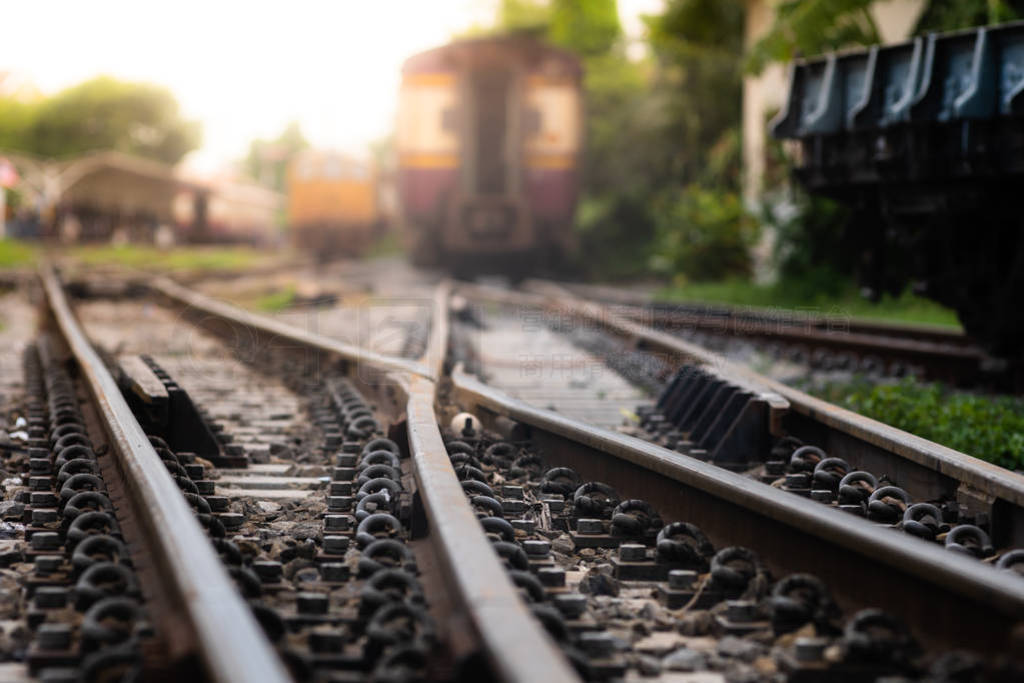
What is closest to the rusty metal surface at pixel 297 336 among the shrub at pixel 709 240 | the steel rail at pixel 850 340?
the steel rail at pixel 850 340

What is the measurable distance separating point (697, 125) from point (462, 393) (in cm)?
1816

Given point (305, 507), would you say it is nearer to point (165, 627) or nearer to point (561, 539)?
point (561, 539)

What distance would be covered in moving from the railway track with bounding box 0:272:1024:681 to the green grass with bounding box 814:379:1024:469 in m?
0.59

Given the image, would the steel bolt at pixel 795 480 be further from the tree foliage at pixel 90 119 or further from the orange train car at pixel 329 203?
the tree foliage at pixel 90 119

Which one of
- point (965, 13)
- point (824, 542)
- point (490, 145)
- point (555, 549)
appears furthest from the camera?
point (490, 145)

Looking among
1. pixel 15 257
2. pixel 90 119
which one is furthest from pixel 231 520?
pixel 90 119

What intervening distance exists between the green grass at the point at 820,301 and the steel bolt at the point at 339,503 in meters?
7.38

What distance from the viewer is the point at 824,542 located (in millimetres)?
2320

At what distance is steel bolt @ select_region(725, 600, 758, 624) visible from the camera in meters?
2.27

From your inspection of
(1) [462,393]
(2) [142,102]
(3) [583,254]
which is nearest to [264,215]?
(2) [142,102]

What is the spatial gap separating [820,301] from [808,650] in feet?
35.1

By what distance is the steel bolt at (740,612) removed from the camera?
2.27 metres

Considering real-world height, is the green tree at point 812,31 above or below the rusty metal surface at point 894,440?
above

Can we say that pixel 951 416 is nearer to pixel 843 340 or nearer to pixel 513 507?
pixel 513 507
